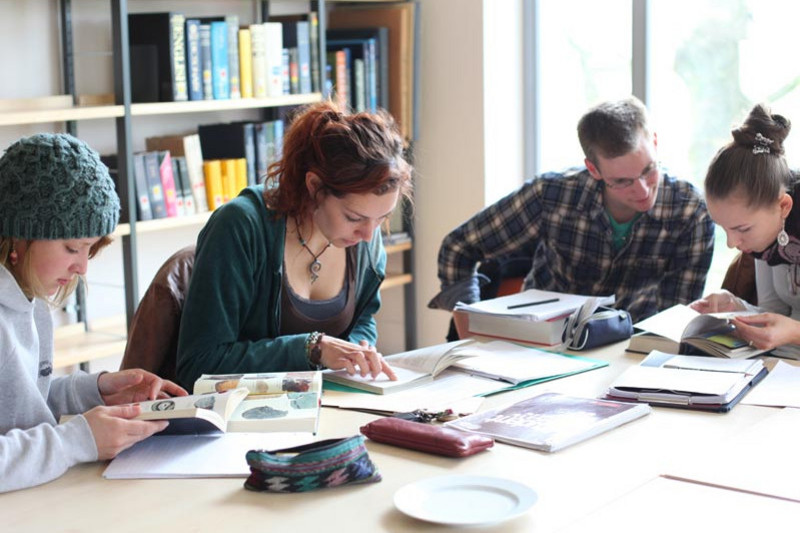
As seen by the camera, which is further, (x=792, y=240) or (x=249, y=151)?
(x=249, y=151)

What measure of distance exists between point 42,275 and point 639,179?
1527 mm

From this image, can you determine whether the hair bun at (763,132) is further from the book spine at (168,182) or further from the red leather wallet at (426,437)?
the book spine at (168,182)

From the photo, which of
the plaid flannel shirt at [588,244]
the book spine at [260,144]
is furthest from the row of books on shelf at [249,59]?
the plaid flannel shirt at [588,244]

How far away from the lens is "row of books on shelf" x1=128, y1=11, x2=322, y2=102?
3.38 m

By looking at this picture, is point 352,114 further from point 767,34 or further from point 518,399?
point 767,34

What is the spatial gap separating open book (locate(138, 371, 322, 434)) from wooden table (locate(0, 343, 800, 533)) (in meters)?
0.07

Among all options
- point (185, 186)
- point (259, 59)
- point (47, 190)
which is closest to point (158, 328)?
point (47, 190)

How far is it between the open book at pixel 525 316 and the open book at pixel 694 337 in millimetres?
147

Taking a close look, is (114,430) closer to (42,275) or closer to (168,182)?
(42,275)

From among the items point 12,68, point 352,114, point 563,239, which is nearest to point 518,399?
point 352,114

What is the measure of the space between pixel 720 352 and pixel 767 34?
6.04 ft

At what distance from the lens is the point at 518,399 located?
1886mm

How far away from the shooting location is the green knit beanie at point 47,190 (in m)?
1.58

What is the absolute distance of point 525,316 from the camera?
229 cm
